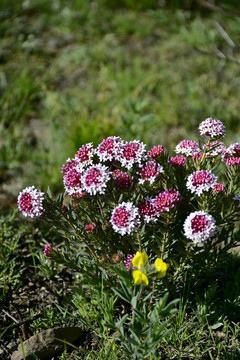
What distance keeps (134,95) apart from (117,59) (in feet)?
3.90

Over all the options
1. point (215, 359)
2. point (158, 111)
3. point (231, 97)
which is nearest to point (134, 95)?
point (158, 111)

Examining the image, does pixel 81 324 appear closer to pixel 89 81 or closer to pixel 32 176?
pixel 32 176

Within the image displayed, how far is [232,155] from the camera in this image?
2014mm

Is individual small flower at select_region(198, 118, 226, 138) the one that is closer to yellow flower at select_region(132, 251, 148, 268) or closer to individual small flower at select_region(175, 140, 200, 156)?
individual small flower at select_region(175, 140, 200, 156)

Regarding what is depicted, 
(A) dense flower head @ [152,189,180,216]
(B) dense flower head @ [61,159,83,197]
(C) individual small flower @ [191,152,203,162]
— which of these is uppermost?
(C) individual small flower @ [191,152,203,162]

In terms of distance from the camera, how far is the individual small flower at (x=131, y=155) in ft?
6.08

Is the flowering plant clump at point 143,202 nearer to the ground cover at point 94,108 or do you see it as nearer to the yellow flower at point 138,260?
the yellow flower at point 138,260

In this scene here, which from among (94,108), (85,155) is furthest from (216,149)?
(94,108)

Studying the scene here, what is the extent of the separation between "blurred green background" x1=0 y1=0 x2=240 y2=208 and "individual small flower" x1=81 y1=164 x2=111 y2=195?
1.53 meters

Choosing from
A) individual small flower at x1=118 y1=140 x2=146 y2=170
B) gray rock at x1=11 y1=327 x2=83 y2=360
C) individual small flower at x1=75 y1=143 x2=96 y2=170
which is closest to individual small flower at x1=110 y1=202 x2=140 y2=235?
individual small flower at x1=118 y1=140 x2=146 y2=170

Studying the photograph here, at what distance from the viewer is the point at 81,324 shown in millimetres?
2287

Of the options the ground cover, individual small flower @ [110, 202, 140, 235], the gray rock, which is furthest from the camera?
the ground cover

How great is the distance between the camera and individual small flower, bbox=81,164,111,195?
176 centimetres

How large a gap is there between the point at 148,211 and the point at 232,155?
1.79ft
